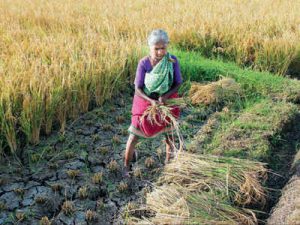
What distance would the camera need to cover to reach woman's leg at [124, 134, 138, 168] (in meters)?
3.45

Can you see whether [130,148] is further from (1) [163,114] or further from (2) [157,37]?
(2) [157,37]

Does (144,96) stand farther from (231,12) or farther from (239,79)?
(231,12)

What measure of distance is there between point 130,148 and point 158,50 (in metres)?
0.80

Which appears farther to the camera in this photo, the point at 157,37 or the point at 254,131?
the point at 254,131

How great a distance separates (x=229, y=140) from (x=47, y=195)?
1.62 metres

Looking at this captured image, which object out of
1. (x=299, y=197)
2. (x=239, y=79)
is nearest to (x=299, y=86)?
(x=239, y=79)

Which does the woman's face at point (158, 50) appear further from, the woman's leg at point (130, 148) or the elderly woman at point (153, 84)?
the woman's leg at point (130, 148)

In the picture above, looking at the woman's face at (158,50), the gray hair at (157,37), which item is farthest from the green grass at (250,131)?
the gray hair at (157,37)

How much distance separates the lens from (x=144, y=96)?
3289 millimetres

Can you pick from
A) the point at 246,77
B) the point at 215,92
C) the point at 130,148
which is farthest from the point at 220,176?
the point at 246,77

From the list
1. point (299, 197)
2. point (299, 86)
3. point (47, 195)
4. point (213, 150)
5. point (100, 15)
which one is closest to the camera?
point (299, 197)

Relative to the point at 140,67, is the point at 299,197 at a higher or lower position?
lower

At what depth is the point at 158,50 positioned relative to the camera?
10.4 ft

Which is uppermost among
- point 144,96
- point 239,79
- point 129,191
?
point 144,96
